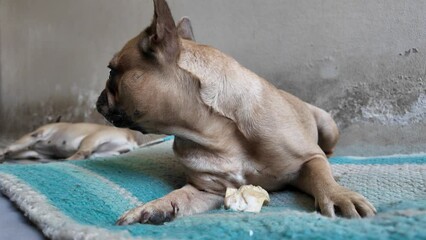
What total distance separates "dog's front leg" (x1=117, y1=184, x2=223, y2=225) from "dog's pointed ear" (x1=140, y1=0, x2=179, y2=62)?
467mm

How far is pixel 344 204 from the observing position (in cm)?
129

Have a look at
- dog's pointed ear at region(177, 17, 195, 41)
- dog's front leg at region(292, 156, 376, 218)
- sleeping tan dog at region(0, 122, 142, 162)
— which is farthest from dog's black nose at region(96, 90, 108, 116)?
sleeping tan dog at region(0, 122, 142, 162)

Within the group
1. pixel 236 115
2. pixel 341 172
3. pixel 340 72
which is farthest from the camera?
pixel 340 72

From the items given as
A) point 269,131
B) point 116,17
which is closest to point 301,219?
point 269,131

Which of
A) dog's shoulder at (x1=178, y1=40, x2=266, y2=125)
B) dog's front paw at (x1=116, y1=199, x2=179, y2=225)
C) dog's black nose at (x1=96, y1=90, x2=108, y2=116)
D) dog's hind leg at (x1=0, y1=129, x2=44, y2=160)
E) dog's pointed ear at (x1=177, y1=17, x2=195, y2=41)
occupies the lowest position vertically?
dog's hind leg at (x1=0, y1=129, x2=44, y2=160)

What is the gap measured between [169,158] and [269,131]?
83 centimetres

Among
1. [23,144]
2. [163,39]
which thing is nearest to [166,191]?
[163,39]

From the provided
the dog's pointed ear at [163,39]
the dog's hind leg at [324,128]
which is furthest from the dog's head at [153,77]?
Answer: the dog's hind leg at [324,128]

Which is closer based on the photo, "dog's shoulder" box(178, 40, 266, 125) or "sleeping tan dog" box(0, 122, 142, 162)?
"dog's shoulder" box(178, 40, 266, 125)

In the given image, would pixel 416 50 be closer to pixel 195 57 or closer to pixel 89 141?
pixel 195 57

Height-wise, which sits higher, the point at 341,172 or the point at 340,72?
the point at 340,72

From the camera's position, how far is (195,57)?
5.38 feet

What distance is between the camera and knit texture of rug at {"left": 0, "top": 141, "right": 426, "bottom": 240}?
98cm

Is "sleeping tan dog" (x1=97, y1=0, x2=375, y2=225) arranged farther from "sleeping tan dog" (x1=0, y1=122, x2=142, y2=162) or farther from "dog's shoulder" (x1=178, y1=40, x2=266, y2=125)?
"sleeping tan dog" (x1=0, y1=122, x2=142, y2=162)
